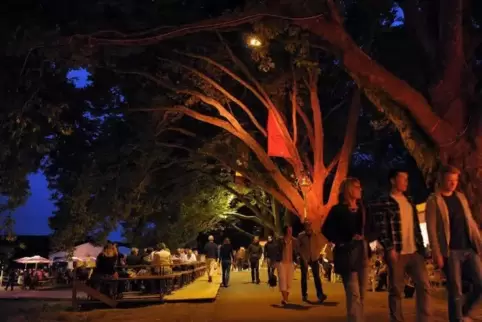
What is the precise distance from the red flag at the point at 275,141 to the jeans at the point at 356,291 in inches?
539

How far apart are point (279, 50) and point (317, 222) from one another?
6.69m

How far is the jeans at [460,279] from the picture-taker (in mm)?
5895

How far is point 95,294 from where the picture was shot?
43.3 ft

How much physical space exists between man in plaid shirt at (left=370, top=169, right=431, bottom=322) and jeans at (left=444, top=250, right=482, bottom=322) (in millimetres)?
295

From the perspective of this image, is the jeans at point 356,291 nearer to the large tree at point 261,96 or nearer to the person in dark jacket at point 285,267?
the person in dark jacket at point 285,267

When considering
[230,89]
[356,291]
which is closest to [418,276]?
[356,291]

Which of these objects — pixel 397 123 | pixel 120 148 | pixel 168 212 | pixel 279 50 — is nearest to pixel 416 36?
pixel 397 123

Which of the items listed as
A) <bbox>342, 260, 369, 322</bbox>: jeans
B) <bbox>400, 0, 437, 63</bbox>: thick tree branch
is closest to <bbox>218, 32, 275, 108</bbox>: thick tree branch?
<bbox>400, 0, 437, 63</bbox>: thick tree branch

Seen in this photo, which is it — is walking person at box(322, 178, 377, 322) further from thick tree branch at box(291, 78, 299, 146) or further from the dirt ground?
thick tree branch at box(291, 78, 299, 146)

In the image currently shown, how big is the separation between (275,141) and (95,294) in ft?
30.1

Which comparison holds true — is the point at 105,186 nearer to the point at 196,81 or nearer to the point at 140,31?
the point at 196,81

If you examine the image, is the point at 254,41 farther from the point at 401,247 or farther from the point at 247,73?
the point at 401,247

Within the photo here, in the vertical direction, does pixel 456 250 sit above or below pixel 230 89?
below

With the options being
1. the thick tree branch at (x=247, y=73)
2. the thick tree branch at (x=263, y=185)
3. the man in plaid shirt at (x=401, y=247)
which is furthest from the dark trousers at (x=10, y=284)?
the man in plaid shirt at (x=401, y=247)
